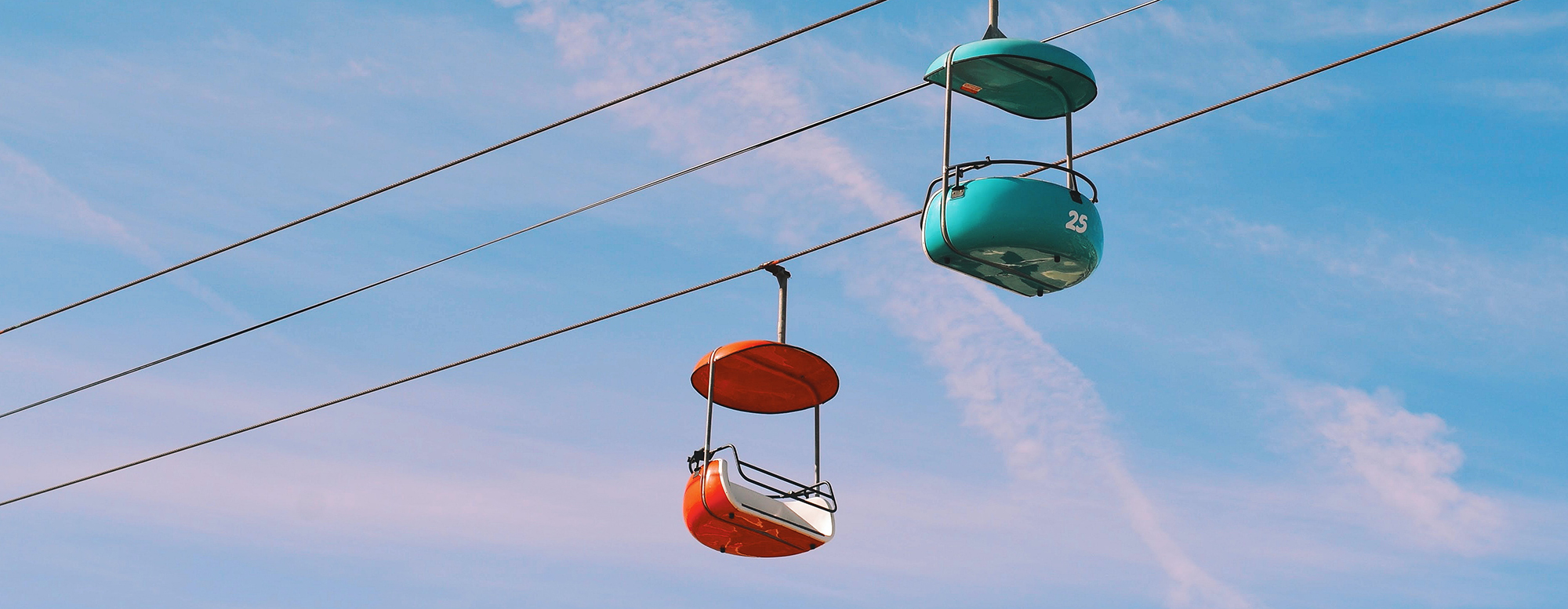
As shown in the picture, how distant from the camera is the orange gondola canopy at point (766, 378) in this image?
14883 mm

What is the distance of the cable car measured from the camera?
47.3 feet

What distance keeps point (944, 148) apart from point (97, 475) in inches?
372

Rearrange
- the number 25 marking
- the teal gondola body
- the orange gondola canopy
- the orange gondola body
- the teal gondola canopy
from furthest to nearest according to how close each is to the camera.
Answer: the orange gondola canopy < the orange gondola body < the teal gondola canopy < the number 25 marking < the teal gondola body

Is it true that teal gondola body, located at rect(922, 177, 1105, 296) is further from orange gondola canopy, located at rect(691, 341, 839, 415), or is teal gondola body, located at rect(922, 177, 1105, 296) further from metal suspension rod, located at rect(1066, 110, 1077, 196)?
orange gondola canopy, located at rect(691, 341, 839, 415)

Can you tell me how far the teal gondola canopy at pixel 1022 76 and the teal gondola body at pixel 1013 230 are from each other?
36.7 inches

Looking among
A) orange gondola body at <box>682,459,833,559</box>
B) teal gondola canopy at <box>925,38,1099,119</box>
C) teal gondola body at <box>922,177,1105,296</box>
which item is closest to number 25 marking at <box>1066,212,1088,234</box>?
teal gondola body at <box>922,177,1105,296</box>

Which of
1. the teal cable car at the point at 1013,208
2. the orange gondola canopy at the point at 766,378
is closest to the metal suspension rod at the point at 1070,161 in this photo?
the teal cable car at the point at 1013,208

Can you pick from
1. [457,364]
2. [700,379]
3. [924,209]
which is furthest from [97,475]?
[924,209]

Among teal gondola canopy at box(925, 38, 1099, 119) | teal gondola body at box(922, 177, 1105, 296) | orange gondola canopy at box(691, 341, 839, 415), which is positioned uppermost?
teal gondola canopy at box(925, 38, 1099, 119)

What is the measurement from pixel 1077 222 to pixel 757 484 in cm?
338

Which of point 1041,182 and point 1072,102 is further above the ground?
point 1072,102

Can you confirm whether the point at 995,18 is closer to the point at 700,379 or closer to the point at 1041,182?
the point at 1041,182

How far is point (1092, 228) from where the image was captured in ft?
42.7

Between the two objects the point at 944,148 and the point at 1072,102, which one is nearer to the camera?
the point at 944,148
